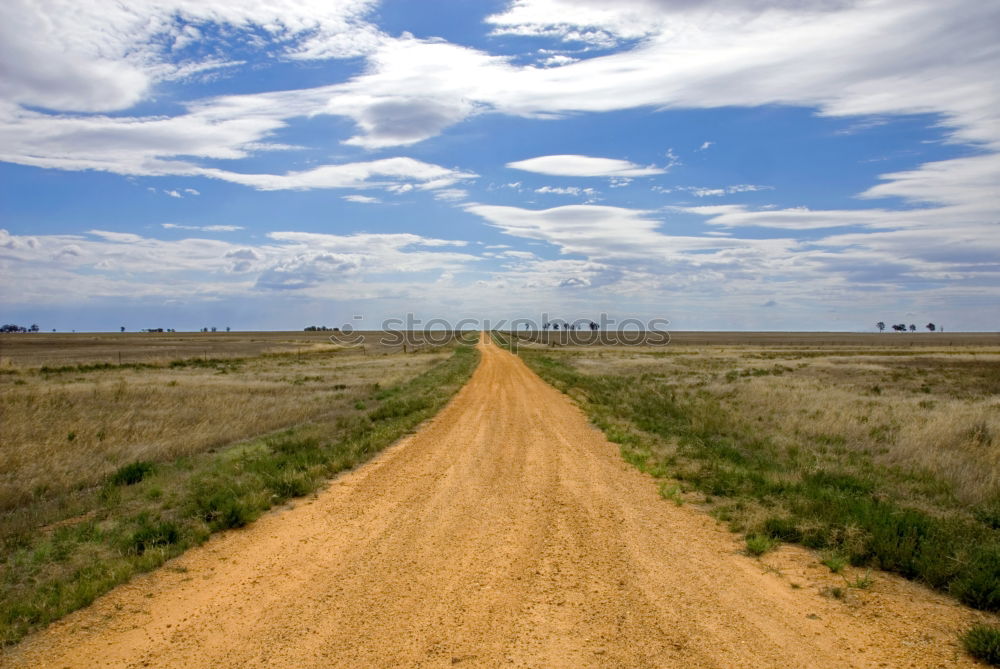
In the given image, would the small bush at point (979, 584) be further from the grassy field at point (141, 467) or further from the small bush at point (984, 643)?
the grassy field at point (141, 467)

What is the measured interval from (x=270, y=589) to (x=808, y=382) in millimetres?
33857

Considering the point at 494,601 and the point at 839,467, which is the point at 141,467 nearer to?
the point at 494,601

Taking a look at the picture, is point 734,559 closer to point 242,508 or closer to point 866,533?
point 866,533

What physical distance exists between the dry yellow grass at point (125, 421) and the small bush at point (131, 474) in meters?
0.59

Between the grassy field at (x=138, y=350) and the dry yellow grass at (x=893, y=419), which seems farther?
the grassy field at (x=138, y=350)

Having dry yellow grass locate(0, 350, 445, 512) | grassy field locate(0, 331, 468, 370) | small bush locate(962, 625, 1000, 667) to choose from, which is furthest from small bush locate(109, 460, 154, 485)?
grassy field locate(0, 331, 468, 370)

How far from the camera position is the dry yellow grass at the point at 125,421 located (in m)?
13.8

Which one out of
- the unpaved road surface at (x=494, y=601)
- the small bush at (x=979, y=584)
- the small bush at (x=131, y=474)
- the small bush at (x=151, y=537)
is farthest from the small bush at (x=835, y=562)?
the small bush at (x=131, y=474)

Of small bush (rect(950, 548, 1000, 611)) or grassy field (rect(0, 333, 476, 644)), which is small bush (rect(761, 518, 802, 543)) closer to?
small bush (rect(950, 548, 1000, 611))

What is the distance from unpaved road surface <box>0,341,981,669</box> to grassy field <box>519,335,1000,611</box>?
0.64 meters

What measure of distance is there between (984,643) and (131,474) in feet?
44.6

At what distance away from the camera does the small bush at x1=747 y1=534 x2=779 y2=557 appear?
7.71 m

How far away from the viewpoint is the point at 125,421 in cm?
1991

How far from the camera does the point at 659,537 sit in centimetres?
822
